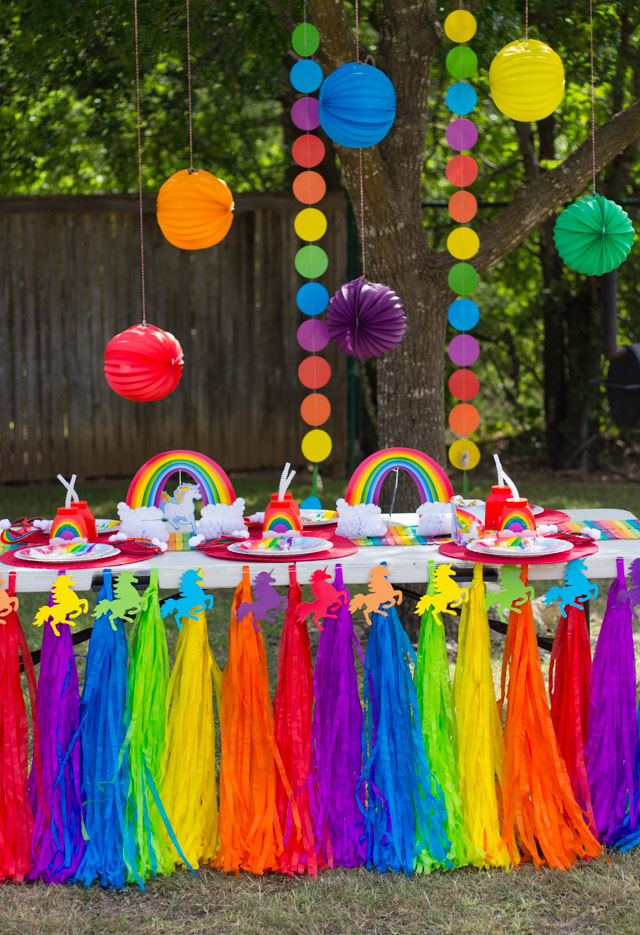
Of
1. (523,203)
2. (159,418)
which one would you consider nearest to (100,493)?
(159,418)

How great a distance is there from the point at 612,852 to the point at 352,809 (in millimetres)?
620

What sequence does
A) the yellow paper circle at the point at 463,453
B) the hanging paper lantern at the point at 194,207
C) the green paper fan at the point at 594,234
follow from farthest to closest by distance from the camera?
the yellow paper circle at the point at 463,453 → the green paper fan at the point at 594,234 → the hanging paper lantern at the point at 194,207

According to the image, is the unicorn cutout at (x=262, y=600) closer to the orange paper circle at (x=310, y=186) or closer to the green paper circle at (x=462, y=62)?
the orange paper circle at (x=310, y=186)

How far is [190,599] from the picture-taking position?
2217mm

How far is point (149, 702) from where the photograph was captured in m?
2.21

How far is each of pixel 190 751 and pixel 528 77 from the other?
2093 millimetres

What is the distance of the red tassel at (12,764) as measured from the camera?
7.25ft

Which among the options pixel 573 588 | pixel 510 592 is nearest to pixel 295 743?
pixel 510 592

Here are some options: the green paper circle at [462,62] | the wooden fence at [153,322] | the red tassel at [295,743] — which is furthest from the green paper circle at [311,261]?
the wooden fence at [153,322]

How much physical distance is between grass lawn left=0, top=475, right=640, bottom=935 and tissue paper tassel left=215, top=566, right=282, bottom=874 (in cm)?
Answer: 7

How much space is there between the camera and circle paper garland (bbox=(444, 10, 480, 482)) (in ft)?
11.0

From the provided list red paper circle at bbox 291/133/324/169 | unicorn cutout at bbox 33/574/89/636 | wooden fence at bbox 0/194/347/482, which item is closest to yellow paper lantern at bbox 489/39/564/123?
red paper circle at bbox 291/133/324/169

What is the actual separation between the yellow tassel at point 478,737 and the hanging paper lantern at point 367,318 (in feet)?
3.48

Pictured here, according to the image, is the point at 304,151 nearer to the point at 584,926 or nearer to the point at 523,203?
the point at 523,203
